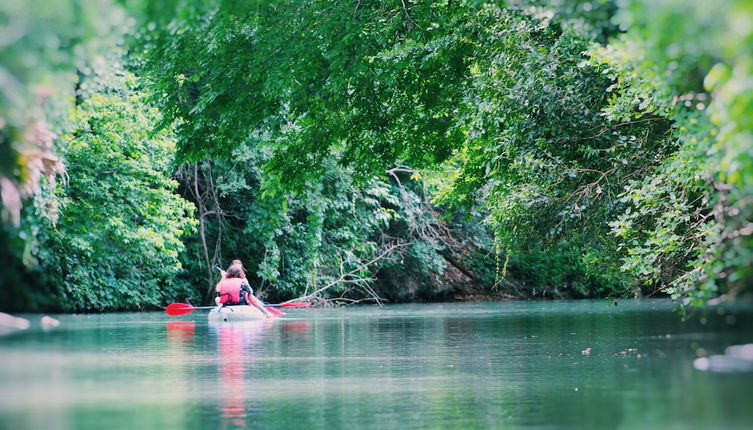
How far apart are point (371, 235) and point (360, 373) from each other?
1350 inches

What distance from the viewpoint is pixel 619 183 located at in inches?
Answer: 830

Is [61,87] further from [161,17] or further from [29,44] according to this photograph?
[161,17]

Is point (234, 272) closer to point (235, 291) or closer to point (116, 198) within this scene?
point (235, 291)

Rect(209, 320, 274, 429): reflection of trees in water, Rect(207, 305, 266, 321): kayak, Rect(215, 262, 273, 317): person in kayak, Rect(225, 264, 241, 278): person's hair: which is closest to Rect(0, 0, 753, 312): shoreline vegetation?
Rect(209, 320, 274, 429): reflection of trees in water

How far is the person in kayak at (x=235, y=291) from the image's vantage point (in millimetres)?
30422

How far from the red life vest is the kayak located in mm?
586

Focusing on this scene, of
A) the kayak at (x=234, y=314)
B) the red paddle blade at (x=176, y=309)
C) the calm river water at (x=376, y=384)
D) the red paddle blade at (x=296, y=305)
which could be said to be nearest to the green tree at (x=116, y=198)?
the red paddle blade at (x=176, y=309)

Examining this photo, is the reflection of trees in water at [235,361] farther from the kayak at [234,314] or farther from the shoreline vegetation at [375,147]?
the shoreline vegetation at [375,147]

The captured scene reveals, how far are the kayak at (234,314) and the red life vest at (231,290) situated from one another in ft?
1.92

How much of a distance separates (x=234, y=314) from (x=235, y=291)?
934mm

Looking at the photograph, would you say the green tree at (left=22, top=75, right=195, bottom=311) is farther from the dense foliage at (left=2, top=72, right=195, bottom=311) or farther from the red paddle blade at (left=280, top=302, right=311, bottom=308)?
the red paddle blade at (left=280, top=302, right=311, bottom=308)

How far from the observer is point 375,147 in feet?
77.0

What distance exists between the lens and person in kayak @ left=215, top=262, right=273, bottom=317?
30.4 metres

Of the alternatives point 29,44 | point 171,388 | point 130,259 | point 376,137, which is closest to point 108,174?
point 130,259
